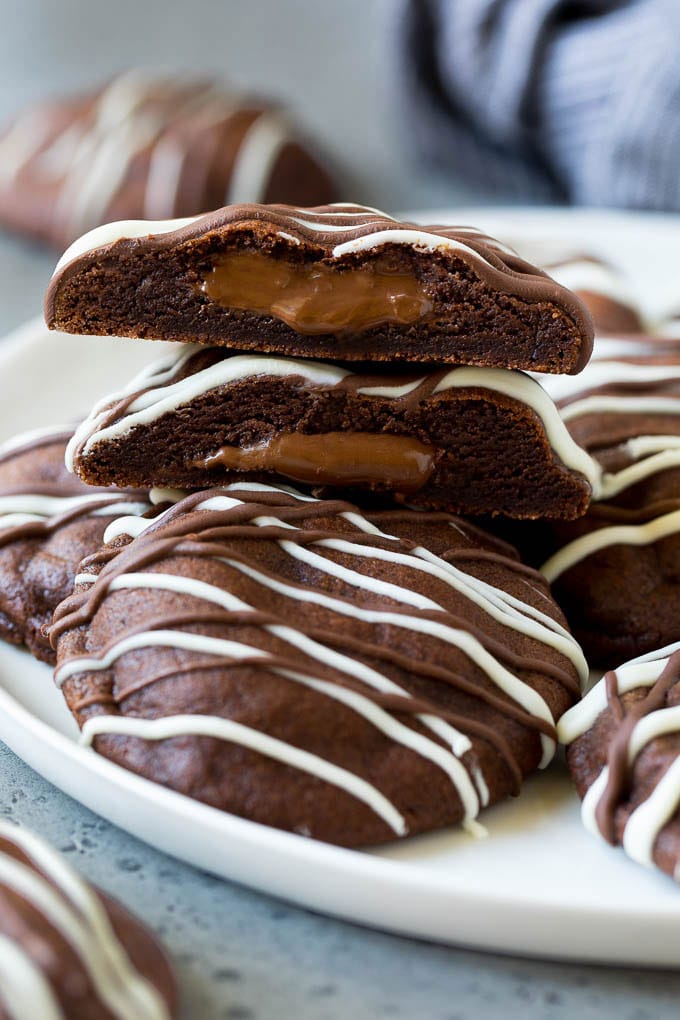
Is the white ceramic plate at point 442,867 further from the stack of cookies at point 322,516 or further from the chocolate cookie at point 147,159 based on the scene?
the chocolate cookie at point 147,159

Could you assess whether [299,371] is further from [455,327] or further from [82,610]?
[82,610]

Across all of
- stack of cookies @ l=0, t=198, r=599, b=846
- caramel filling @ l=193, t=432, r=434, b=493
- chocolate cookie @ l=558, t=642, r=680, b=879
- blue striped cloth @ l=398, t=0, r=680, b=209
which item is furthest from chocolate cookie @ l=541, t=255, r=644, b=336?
chocolate cookie @ l=558, t=642, r=680, b=879

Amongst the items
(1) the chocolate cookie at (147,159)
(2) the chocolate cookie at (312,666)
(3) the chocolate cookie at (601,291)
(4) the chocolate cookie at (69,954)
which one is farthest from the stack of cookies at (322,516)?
(1) the chocolate cookie at (147,159)

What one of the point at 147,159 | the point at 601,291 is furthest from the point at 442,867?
the point at 147,159

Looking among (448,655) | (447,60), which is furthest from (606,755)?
(447,60)

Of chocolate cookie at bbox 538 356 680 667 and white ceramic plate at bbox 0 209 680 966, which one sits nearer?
white ceramic plate at bbox 0 209 680 966

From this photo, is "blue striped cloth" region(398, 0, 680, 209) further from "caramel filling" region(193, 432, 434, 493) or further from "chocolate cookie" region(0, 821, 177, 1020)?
"chocolate cookie" region(0, 821, 177, 1020)

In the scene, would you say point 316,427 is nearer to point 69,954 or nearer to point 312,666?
point 312,666

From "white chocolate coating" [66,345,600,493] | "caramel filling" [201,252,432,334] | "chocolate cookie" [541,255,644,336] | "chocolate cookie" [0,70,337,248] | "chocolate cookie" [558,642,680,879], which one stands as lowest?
"chocolate cookie" [558,642,680,879]
